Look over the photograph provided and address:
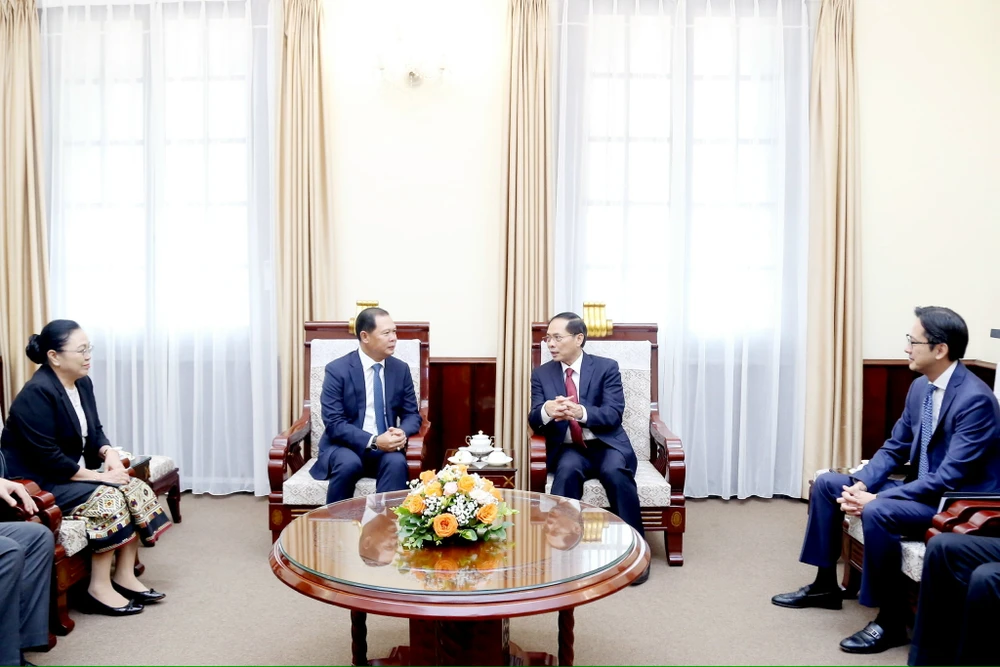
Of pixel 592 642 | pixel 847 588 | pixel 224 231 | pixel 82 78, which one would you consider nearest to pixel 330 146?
pixel 224 231

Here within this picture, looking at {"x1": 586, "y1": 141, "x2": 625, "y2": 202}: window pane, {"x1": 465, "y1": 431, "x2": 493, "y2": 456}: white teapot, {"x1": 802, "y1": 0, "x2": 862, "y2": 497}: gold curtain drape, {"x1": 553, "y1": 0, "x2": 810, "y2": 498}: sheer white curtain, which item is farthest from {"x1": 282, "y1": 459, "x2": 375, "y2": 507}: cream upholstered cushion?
{"x1": 802, "y1": 0, "x2": 862, "y2": 497}: gold curtain drape

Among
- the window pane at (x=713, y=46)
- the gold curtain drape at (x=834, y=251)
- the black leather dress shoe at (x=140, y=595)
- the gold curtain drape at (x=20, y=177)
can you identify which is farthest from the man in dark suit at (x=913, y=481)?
the gold curtain drape at (x=20, y=177)

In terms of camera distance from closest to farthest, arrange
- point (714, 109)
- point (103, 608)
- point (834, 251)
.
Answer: point (103, 608), point (834, 251), point (714, 109)

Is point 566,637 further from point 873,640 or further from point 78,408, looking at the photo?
point 78,408

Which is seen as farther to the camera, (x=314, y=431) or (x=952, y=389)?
(x=314, y=431)

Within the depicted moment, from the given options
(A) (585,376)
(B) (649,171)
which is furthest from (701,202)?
(A) (585,376)

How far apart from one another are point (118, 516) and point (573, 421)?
7.23 ft

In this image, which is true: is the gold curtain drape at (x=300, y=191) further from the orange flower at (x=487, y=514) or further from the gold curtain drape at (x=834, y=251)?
the gold curtain drape at (x=834, y=251)

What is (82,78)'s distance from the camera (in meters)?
5.57

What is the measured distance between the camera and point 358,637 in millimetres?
3084

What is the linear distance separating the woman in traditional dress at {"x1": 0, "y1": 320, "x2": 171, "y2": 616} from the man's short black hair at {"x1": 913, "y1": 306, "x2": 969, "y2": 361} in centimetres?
348

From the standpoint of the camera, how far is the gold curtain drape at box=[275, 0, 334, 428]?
17.6 feet

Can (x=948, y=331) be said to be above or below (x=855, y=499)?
above

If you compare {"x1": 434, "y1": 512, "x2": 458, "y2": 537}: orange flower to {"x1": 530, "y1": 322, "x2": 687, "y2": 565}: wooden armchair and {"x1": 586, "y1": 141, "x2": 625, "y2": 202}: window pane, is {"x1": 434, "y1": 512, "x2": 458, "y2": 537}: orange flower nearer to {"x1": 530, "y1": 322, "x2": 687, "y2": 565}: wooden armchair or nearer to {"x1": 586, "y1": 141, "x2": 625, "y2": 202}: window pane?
{"x1": 530, "y1": 322, "x2": 687, "y2": 565}: wooden armchair
